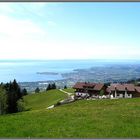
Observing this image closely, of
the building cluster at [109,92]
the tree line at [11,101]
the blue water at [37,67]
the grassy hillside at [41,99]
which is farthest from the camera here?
the grassy hillside at [41,99]

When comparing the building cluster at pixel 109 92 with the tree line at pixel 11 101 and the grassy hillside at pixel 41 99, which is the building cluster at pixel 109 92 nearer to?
the tree line at pixel 11 101

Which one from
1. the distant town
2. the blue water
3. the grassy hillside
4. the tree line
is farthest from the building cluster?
the grassy hillside

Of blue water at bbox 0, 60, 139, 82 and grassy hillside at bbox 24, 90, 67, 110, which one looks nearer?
blue water at bbox 0, 60, 139, 82

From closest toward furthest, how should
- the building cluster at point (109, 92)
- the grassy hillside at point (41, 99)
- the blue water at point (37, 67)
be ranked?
the blue water at point (37, 67) < the building cluster at point (109, 92) < the grassy hillside at point (41, 99)

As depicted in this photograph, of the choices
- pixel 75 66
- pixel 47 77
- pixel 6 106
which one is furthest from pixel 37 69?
pixel 6 106

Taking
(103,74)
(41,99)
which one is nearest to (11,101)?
(41,99)

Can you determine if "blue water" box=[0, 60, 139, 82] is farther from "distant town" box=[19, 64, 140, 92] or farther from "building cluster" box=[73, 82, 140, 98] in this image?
"building cluster" box=[73, 82, 140, 98]

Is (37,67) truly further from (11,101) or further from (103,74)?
(11,101)

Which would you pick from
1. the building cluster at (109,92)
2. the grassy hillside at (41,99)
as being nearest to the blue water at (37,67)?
the building cluster at (109,92)
